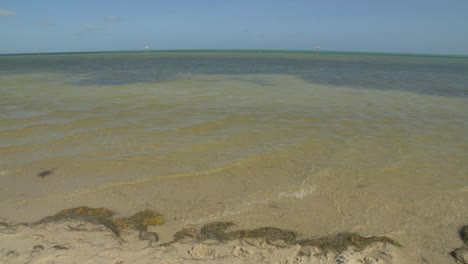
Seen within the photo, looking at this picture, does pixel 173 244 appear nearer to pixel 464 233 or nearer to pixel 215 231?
pixel 215 231

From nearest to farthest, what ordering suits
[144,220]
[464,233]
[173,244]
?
[173,244] → [464,233] → [144,220]

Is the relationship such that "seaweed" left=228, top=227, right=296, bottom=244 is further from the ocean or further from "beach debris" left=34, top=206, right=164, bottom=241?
"beach debris" left=34, top=206, right=164, bottom=241

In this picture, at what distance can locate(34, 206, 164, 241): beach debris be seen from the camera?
4.42 meters

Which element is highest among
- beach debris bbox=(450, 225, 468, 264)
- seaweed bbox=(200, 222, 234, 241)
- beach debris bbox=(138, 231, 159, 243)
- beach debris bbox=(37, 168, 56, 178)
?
beach debris bbox=(37, 168, 56, 178)

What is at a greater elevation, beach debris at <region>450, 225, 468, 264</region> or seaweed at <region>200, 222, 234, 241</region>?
seaweed at <region>200, 222, 234, 241</region>

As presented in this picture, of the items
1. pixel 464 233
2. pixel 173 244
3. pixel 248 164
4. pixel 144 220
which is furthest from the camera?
pixel 248 164

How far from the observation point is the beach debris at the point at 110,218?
4.42 metres

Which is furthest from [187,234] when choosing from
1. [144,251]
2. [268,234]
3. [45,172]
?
[45,172]

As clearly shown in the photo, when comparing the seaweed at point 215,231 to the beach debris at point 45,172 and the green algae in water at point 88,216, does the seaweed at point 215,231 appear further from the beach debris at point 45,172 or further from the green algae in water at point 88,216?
the beach debris at point 45,172

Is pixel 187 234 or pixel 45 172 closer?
pixel 187 234

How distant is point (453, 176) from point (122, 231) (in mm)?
5913

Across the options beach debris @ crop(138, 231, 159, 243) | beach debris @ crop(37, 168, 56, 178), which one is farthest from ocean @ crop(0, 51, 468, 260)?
beach debris @ crop(138, 231, 159, 243)

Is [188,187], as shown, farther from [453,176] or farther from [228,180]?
[453,176]

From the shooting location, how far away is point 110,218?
4.67 metres
